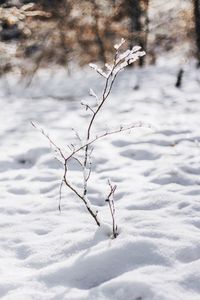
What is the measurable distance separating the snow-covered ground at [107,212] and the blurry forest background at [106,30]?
678cm

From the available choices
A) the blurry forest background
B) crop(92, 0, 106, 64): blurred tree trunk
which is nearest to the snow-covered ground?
the blurry forest background

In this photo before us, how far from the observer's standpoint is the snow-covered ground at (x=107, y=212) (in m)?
2.76

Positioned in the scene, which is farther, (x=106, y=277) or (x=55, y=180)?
(x=55, y=180)

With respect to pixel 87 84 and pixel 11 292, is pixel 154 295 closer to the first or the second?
pixel 11 292

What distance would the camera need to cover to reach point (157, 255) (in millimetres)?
3000

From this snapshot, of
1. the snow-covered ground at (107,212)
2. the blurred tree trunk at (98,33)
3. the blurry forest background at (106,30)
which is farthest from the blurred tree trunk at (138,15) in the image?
the snow-covered ground at (107,212)

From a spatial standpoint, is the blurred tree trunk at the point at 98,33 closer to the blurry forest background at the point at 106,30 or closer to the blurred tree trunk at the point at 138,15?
the blurry forest background at the point at 106,30

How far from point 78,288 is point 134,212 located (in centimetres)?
113

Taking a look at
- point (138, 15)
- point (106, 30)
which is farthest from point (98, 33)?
point (138, 15)

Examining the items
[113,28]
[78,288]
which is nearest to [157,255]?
[78,288]

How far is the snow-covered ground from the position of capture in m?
2.76

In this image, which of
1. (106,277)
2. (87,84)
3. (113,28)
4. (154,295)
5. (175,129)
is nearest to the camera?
(154,295)

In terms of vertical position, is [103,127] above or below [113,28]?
below

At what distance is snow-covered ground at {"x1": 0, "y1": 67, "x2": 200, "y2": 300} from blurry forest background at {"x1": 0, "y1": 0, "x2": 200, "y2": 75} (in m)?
6.78
